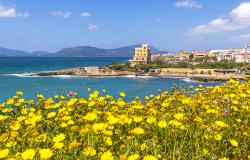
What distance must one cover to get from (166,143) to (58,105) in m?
2.19

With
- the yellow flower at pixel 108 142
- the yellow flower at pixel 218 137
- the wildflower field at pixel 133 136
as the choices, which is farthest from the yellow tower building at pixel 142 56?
the yellow flower at pixel 108 142

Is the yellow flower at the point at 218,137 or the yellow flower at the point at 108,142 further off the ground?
the yellow flower at the point at 108,142

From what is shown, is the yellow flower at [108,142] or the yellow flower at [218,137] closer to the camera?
the yellow flower at [108,142]

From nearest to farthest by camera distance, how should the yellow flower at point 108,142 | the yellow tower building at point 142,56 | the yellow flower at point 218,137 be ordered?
the yellow flower at point 108,142, the yellow flower at point 218,137, the yellow tower building at point 142,56

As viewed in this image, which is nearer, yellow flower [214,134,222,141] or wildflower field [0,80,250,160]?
wildflower field [0,80,250,160]

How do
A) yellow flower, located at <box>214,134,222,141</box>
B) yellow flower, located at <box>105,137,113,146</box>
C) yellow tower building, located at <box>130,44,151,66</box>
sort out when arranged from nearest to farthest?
yellow flower, located at <box>105,137,113,146</box>, yellow flower, located at <box>214,134,222,141</box>, yellow tower building, located at <box>130,44,151,66</box>

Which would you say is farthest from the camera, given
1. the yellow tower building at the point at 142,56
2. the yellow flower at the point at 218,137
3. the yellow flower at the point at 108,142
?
the yellow tower building at the point at 142,56

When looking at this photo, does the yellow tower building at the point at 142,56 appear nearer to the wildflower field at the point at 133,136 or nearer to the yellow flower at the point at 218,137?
the wildflower field at the point at 133,136

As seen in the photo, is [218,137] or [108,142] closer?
[108,142]

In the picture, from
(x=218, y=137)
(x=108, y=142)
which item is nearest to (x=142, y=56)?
(x=218, y=137)

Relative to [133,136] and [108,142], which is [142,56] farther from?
[108,142]

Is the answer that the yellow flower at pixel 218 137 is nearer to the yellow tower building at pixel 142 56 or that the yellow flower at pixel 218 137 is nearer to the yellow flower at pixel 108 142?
the yellow flower at pixel 108 142

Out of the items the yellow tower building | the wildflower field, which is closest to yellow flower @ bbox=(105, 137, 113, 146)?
the wildflower field

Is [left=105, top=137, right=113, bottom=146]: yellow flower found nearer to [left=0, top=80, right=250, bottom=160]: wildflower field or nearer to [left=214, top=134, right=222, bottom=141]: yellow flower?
[left=0, top=80, right=250, bottom=160]: wildflower field
